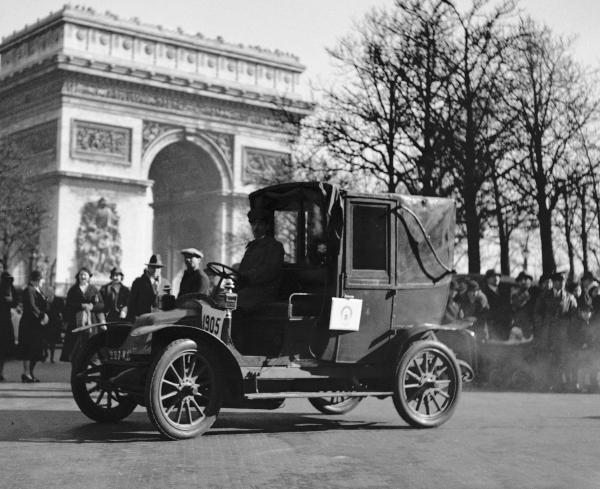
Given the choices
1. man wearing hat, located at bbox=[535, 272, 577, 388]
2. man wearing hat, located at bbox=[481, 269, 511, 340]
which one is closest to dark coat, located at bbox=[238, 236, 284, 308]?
man wearing hat, located at bbox=[535, 272, 577, 388]

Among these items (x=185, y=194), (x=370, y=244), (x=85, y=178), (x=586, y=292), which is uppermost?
(x=185, y=194)

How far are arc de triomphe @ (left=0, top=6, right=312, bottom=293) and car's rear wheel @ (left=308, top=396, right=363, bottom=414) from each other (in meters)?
29.7

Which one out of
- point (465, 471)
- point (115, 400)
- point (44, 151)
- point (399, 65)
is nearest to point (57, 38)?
point (44, 151)

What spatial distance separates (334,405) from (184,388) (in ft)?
9.04

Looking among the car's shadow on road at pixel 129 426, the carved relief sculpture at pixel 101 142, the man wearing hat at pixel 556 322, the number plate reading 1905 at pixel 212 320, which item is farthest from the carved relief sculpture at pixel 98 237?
the number plate reading 1905 at pixel 212 320

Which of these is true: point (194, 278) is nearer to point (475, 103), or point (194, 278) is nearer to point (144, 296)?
point (144, 296)

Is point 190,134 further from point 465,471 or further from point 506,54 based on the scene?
point 465,471

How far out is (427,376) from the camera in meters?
10.6

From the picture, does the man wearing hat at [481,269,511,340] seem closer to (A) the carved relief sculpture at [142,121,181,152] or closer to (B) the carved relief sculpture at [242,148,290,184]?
(A) the carved relief sculpture at [142,121,181,152]

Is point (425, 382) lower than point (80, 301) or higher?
lower

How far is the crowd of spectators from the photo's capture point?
17.0m

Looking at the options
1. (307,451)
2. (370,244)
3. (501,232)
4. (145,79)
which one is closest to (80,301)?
(370,244)

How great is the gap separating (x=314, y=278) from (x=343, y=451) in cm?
217

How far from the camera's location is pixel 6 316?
57.3 feet
